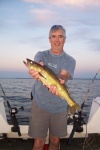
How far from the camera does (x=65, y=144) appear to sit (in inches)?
277

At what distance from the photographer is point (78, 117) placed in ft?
21.6

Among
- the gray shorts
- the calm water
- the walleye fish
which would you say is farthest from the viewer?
the calm water

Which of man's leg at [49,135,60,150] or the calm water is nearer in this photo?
man's leg at [49,135,60,150]

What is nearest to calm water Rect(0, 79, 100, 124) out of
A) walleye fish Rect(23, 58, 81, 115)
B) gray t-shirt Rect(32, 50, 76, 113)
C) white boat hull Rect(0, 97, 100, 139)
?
gray t-shirt Rect(32, 50, 76, 113)

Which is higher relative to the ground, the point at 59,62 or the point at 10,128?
the point at 59,62

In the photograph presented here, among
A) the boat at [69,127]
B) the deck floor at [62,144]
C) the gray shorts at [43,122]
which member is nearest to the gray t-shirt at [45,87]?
the gray shorts at [43,122]

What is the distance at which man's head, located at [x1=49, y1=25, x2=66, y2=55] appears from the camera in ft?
16.9

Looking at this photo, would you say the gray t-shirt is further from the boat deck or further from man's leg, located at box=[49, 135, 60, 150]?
the boat deck

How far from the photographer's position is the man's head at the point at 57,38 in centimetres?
516

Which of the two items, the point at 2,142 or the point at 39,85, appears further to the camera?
the point at 2,142

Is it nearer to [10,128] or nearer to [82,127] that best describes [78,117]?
[82,127]

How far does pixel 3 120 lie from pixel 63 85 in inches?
93.8

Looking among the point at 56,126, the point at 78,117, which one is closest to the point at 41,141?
the point at 56,126

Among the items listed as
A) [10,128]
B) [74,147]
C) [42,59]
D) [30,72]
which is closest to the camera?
[30,72]
